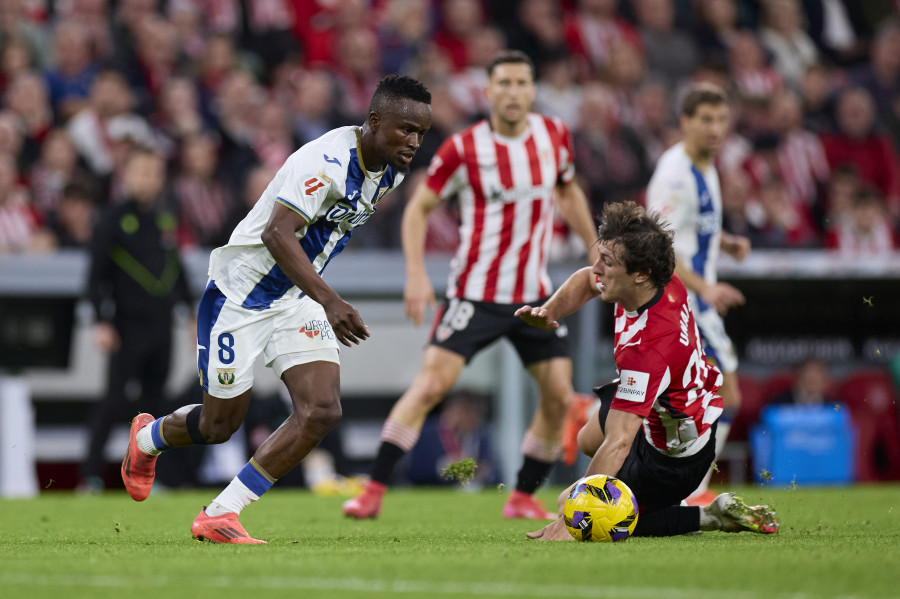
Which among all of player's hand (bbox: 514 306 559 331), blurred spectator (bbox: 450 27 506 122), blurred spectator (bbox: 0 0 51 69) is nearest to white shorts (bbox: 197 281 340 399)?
player's hand (bbox: 514 306 559 331)

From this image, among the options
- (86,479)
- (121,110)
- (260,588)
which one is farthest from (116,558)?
(121,110)

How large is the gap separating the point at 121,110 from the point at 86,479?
12.5 ft

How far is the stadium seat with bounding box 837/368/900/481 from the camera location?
11312mm

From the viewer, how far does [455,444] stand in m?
10.8

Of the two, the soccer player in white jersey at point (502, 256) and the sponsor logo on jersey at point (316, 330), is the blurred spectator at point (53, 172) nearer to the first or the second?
the soccer player in white jersey at point (502, 256)

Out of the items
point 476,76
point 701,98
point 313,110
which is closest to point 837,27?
point 476,76

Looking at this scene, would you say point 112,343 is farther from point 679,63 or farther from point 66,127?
point 679,63

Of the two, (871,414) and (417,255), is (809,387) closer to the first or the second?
(871,414)

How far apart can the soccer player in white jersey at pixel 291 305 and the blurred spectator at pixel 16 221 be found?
540 centimetres

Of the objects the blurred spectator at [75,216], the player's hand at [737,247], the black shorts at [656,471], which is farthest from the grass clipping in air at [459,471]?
the blurred spectator at [75,216]

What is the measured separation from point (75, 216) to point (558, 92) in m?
5.47

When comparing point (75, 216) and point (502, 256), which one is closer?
point (502, 256)

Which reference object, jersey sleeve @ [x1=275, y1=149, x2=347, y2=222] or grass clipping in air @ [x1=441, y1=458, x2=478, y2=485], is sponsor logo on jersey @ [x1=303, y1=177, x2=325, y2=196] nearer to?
jersey sleeve @ [x1=275, y1=149, x2=347, y2=222]

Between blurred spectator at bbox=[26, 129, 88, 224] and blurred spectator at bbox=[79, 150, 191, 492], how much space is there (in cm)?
125
